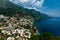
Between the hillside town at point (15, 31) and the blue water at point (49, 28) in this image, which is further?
the blue water at point (49, 28)

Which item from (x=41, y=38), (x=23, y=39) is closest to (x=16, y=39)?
(x=23, y=39)

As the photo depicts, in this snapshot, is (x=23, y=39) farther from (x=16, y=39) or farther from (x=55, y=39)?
(x=55, y=39)

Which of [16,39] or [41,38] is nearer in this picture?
[16,39]

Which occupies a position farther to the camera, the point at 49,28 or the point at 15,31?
the point at 49,28

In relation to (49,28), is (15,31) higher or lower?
lower

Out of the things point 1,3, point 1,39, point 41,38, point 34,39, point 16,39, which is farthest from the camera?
point 1,3

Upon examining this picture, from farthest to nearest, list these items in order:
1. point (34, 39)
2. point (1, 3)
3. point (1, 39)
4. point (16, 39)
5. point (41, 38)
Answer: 1. point (1, 3)
2. point (41, 38)
3. point (34, 39)
4. point (1, 39)
5. point (16, 39)

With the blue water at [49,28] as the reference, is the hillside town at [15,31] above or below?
below

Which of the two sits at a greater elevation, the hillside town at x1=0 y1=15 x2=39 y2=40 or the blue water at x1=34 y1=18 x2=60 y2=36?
the blue water at x1=34 y1=18 x2=60 y2=36

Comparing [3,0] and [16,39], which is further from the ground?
[3,0]

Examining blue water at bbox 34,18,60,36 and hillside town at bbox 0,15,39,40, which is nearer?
hillside town at bbox 0,15,39,40
